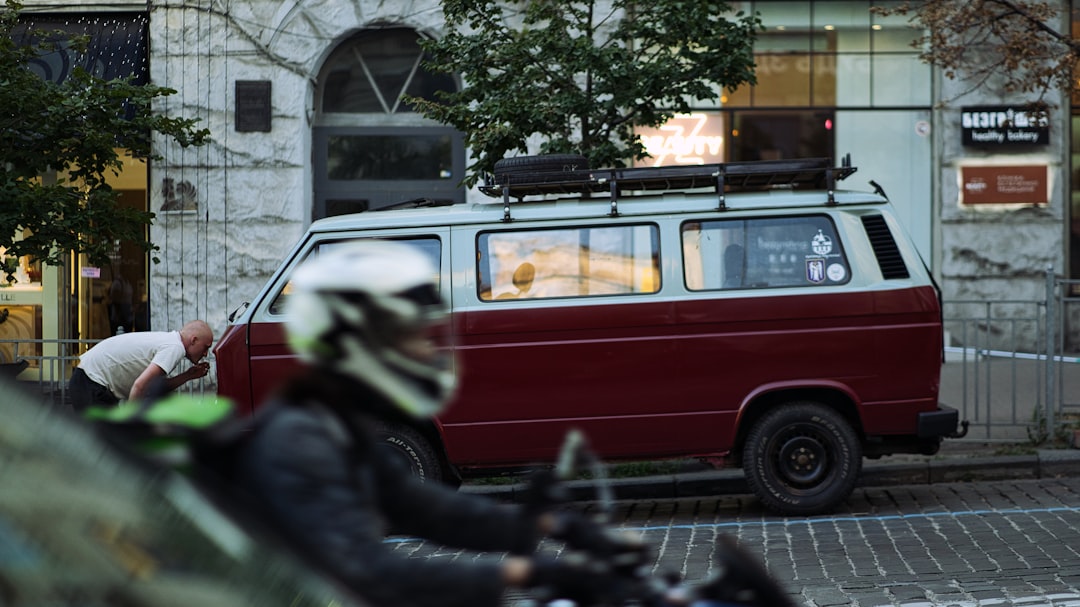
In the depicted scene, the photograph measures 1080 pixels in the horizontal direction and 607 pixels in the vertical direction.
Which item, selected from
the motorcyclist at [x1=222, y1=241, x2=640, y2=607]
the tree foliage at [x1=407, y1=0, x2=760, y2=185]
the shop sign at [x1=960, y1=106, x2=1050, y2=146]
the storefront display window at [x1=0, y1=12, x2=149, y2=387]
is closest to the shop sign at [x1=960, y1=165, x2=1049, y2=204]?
the shop sign at [x1=960, y1=106, x2=1050, y2=146]

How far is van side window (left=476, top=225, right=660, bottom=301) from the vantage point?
880 cm

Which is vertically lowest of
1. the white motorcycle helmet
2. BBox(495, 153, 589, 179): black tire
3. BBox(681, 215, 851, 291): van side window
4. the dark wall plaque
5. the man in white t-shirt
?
the man in white t-shirt

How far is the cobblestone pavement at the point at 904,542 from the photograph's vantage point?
21.2 feet

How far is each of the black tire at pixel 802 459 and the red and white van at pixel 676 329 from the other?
1 cm

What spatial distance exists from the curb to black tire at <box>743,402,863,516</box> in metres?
1.16

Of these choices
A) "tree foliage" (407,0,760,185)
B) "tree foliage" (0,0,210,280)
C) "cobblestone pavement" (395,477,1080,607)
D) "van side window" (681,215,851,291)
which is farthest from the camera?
"tree foliage" (407,0,760,185)

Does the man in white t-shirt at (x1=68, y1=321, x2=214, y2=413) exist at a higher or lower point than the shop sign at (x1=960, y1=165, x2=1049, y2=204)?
lower

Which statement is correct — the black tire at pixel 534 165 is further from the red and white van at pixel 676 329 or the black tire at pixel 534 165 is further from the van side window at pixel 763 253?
the van side window at pixel 763 253

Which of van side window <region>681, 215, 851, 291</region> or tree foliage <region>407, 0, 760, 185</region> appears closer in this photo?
van side window <region>681, 215, 851, 291</region>

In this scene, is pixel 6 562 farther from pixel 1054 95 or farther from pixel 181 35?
pixel 1054 95

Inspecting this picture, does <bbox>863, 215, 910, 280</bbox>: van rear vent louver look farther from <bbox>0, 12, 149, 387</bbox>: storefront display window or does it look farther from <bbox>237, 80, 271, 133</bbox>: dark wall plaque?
<bbox>0, 12, 149, 387</bbox>: storefront display window

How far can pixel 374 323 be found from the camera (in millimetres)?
2488

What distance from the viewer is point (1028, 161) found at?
15.9 m

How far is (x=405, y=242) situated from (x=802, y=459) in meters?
3.14
